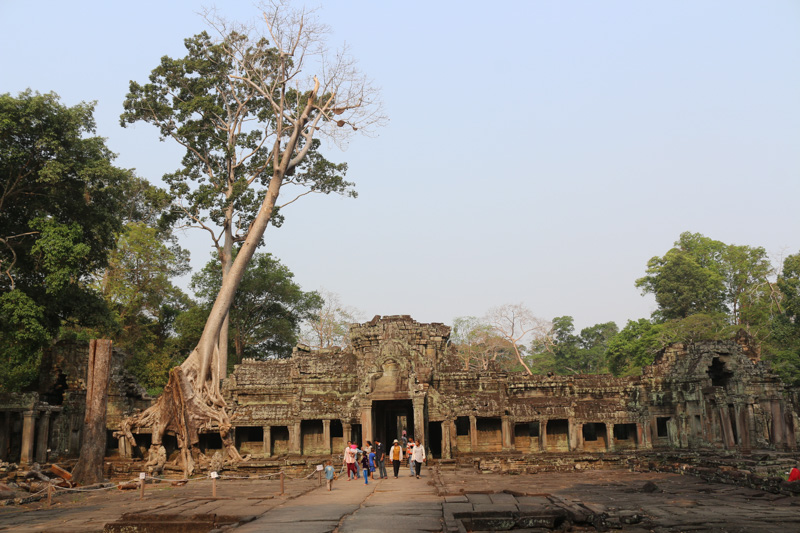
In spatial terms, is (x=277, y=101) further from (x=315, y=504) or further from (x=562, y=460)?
(x=315, y=504)

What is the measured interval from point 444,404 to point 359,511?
1289 cm

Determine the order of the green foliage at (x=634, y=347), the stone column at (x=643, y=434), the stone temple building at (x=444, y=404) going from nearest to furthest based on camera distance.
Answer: the stone temple building at (x=444, y=404) < the stone column at (x=643, y=434) < the green foliage at (x=634, y=347)

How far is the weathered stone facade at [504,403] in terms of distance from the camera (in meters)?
25.9

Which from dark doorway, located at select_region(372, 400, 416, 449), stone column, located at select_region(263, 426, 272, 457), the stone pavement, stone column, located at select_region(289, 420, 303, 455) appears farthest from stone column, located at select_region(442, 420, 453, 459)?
the stone pavement

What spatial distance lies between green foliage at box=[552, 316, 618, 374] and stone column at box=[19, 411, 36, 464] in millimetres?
51264

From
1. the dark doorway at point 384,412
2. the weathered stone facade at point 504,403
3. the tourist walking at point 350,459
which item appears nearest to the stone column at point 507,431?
the weathered stone facade at point 504,403

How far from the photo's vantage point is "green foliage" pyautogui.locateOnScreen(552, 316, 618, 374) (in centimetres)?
7042

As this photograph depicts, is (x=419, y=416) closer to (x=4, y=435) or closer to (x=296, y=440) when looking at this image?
(x=296, y=440)

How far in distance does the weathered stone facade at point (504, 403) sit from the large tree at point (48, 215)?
8.04 meters

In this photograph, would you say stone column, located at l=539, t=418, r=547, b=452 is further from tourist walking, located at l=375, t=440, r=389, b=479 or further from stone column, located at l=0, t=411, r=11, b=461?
stone column, located at l=0, t=411, r=11, b=461

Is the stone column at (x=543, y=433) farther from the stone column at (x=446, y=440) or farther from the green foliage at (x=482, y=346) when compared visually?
the green foliage at (x=482, y=346)

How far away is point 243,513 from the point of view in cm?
1175

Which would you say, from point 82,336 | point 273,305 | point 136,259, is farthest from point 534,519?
point 273,305

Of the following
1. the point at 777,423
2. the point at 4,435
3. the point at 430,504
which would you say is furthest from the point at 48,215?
the point at 777,423
